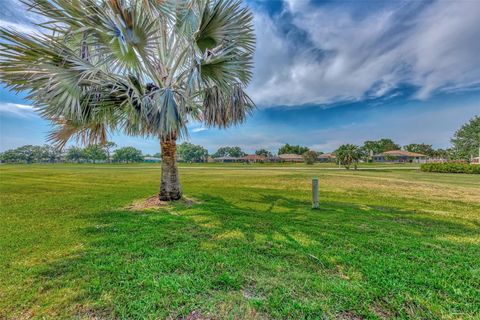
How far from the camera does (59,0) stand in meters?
4.36

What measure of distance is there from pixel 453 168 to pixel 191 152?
2568 inches

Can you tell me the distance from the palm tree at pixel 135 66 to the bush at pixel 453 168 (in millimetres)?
31254

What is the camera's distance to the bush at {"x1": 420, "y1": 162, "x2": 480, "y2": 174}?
2307cm

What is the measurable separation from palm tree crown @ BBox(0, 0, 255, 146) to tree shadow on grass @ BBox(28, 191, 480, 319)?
9.23 ft

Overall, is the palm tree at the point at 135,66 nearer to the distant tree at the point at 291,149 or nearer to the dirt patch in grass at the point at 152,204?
the dirt patch in grass at the point at 152,204

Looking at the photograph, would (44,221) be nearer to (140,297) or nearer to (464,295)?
(140,297)

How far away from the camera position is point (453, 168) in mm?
24641

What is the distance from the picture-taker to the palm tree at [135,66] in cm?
430

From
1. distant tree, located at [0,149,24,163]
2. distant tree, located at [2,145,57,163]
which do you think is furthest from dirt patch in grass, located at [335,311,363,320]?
distant tree, located at [0,149,24,163]

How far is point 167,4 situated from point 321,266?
7.28 meters

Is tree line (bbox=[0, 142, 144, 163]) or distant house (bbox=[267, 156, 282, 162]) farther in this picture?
distant house (bbox=[267, 156, 282, 162])

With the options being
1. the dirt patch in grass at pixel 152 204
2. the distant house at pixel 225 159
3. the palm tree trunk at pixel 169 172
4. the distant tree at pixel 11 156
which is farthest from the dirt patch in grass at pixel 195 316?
the distant tree at pixel 11 156

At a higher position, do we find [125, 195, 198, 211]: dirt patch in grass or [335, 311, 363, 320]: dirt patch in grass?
[125, 195, 198, 211]: dirt patch in grass

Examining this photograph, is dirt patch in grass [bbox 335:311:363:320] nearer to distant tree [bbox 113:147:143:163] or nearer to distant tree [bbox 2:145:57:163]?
distant tree [bbox 113:147:143:163]
